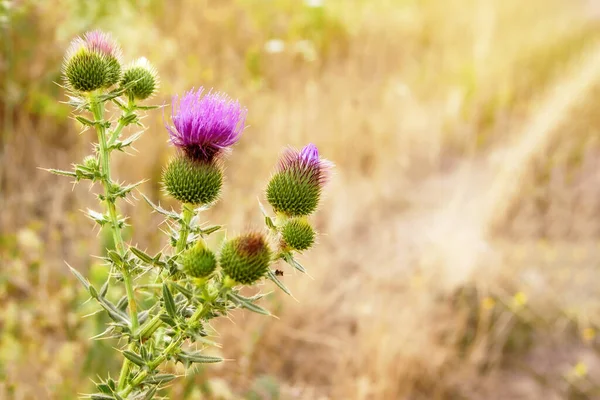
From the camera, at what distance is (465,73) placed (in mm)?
6094

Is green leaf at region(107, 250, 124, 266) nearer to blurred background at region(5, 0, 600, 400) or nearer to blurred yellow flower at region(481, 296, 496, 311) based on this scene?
blurred background at region(5, 0, 600, 400)

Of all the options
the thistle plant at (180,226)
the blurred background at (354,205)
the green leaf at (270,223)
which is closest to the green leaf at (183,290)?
the thistle plant at (180,226)

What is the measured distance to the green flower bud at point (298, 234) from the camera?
5.22ft

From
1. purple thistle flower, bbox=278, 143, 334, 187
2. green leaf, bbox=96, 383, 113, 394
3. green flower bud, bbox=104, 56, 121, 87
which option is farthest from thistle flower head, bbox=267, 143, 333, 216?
green leaf, bbox=96, 383, 113, 394

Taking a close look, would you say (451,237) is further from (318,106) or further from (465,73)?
(465,73)

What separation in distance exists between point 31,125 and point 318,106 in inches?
96.8

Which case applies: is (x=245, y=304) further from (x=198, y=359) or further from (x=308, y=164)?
(x=308, y=164)

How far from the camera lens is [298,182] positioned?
5.67ft

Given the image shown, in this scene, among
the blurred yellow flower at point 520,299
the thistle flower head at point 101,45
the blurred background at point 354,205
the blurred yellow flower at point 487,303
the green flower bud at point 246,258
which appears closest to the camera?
the green flower bud at point 246,258

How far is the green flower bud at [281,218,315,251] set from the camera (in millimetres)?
Result: 1590

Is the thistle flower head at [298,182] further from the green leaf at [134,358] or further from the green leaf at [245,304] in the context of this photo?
the green leaf at [134,358]

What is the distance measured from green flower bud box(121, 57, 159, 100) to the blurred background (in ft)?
3.93

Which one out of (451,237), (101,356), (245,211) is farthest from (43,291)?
(451,237)

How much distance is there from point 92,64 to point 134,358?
2.76 ft
